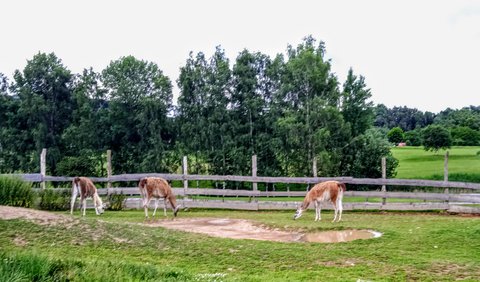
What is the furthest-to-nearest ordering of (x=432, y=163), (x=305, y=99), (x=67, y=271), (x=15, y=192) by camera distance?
(x=432, y=163)
(x=305, y=99)
(x=15, y=192)
(x=67, y=271)

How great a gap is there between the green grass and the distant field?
29451 mm

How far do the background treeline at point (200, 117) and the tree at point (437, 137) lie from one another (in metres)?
17.5

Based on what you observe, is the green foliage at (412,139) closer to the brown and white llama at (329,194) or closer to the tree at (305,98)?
the tree at (305,98)

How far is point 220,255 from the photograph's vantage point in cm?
869

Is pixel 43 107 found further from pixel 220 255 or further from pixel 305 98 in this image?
pixel 220 255

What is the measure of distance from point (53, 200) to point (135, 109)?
1838 centimetres

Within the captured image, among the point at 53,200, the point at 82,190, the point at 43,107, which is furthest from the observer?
the point at 43,107

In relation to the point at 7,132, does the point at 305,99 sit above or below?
above

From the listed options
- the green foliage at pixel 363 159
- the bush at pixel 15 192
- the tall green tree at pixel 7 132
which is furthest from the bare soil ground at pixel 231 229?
the tall green tree at pixel 7 132

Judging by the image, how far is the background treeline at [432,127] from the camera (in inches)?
2019

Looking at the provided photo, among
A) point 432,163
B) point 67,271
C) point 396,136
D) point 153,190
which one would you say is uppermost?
point 396,136

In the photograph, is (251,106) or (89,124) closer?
(251,106)

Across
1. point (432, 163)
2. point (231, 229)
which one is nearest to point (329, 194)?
point (231, 229)

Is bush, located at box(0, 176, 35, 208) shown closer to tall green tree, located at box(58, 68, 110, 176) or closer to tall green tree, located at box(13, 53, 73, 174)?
tall green tree, located at box(58, 68, 110, 176)
